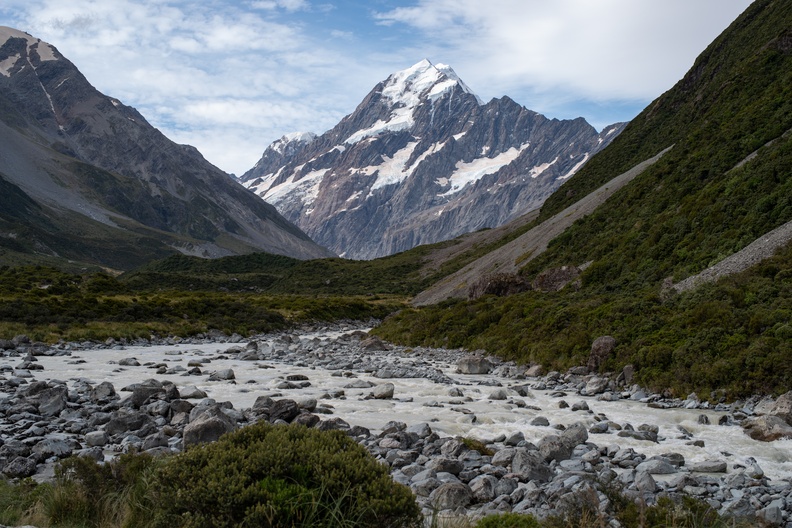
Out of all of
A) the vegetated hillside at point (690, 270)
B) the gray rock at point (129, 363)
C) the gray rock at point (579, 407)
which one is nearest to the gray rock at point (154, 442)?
the gray rock at point (579, 407)

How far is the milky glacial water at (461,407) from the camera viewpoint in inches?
601

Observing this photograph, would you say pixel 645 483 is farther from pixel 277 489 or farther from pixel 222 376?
pixel 222 376

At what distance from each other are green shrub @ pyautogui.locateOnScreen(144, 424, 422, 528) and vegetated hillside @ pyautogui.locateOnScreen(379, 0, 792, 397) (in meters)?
17.2

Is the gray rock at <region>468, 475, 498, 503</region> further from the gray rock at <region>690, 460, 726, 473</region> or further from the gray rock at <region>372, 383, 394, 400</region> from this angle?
the gray rock at <region>372, 383, 394, 400</region>

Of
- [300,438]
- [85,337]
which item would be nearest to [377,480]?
[300,438]

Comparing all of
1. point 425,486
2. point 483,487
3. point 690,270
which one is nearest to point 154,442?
point 425,486

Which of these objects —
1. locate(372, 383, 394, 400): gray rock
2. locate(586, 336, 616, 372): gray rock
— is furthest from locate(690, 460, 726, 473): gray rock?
locate(586, 336, 616, 372): gray rock

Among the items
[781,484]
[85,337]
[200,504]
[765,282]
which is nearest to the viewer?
[200,504]

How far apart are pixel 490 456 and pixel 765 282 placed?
1745cm

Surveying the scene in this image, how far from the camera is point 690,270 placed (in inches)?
1282

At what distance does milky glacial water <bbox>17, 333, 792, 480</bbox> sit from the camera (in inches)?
601

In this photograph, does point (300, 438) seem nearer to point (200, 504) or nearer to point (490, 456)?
point (200, 504)

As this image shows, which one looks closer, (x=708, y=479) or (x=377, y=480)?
(x=377, y=480)

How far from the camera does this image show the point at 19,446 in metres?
13.8
